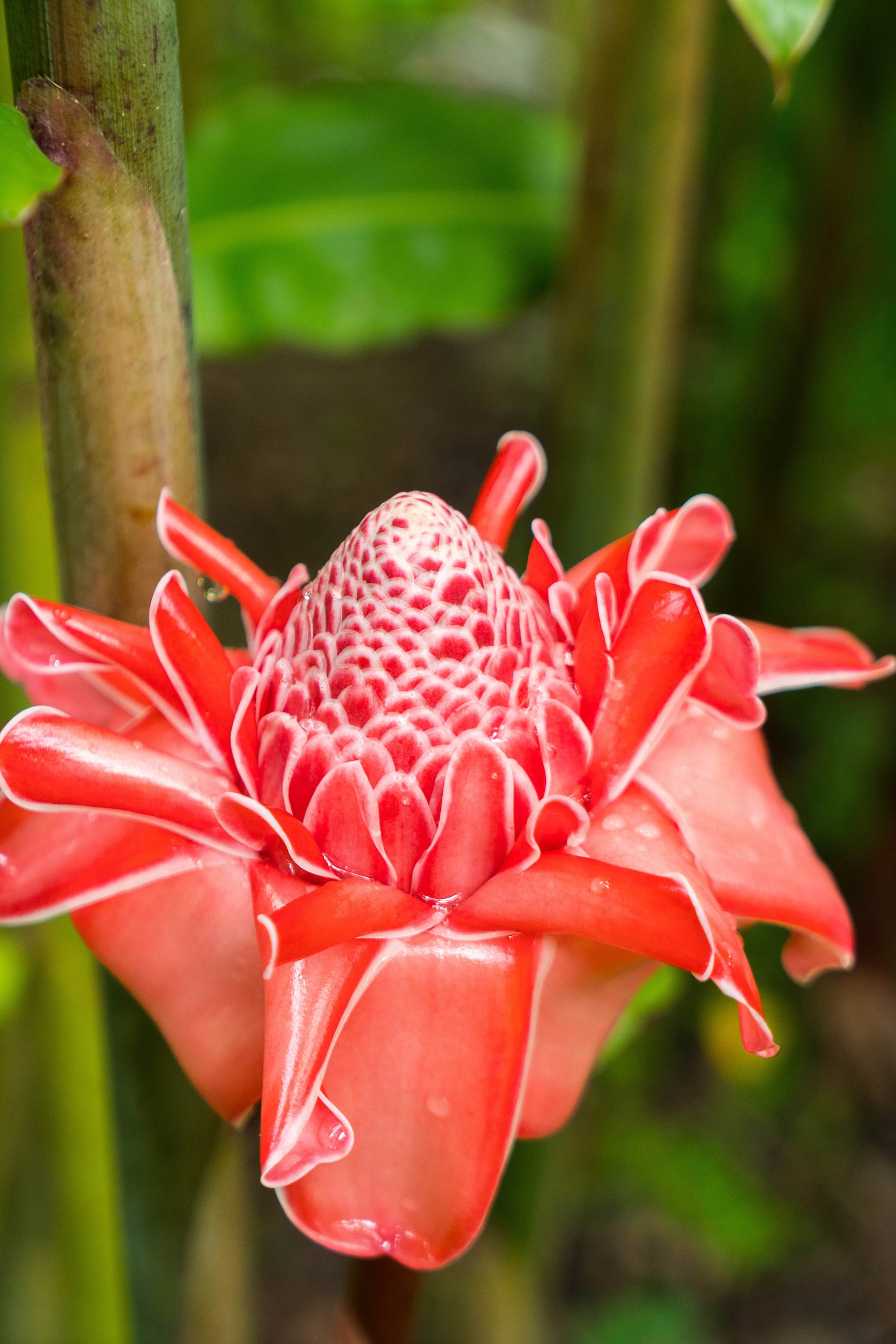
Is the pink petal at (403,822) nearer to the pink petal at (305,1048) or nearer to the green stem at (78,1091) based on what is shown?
the pink petal at (305,1048)

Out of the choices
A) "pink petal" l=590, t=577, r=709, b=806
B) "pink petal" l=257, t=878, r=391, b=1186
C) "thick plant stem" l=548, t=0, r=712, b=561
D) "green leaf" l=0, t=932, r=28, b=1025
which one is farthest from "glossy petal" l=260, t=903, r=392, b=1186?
"thick plant stem" l=548, t=0, r=712, b=561

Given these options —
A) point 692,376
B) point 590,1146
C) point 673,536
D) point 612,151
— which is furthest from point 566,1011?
point 692,376

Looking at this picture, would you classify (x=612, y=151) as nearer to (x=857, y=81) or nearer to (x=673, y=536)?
(x=673, y=536)

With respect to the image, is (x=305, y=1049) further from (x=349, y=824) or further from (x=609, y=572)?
(x=609, y=572)

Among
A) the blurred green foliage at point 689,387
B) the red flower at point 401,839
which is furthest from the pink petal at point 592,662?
the blurred green foliage at point 689,387

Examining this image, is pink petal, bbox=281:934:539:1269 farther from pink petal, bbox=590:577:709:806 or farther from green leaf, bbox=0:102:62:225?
green leaf, bbox=0:102:62:225

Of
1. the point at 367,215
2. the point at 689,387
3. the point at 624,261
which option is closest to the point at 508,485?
the point at 624,261
